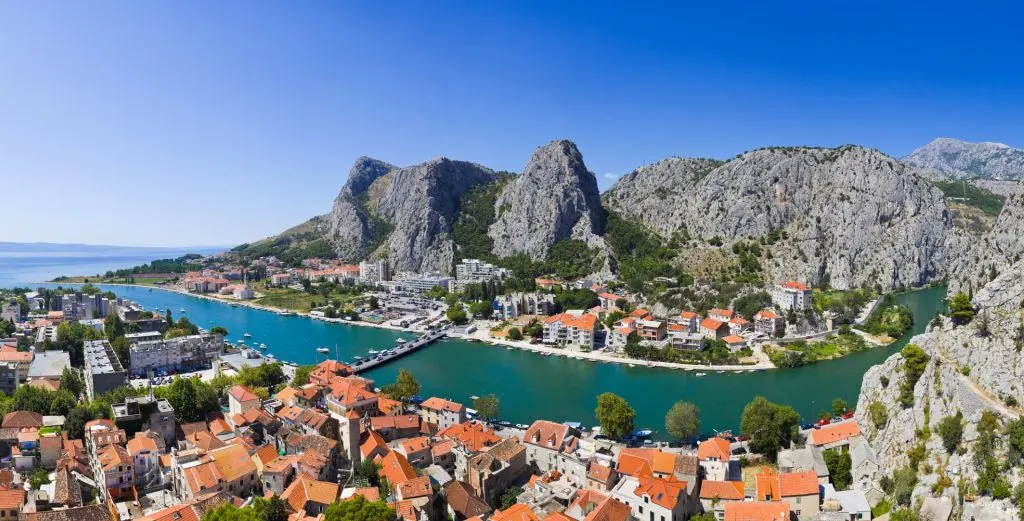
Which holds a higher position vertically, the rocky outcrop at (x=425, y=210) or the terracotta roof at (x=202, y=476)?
the rocky outcrop at (x=425, y=210)

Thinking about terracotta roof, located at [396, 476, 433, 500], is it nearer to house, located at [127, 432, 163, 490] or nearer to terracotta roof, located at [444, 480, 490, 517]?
terracotta roof, located at [444, 480, 490, 517]

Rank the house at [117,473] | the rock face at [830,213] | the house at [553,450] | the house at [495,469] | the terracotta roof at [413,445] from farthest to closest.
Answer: the rock face at [830,213] → the terracotta roof at [413,445] → the house at [553,450] → the house at [495,469] → the house at [117,473]

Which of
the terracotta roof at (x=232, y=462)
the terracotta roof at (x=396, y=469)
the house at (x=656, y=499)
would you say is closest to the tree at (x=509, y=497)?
the terracotta roof at (x=396, y=469)

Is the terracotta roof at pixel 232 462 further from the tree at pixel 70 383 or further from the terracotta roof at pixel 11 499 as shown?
the tree at pixel 70 383

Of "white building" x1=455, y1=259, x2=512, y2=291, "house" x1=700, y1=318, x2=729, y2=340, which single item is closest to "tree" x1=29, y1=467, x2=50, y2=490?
"house" x1=700, y1=318, x2=729, y2=340

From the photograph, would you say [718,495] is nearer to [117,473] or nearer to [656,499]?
[656,499]

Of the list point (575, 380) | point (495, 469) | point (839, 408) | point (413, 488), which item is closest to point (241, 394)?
point (413, 488)

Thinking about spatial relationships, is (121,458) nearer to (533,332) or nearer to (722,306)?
(533,332)
